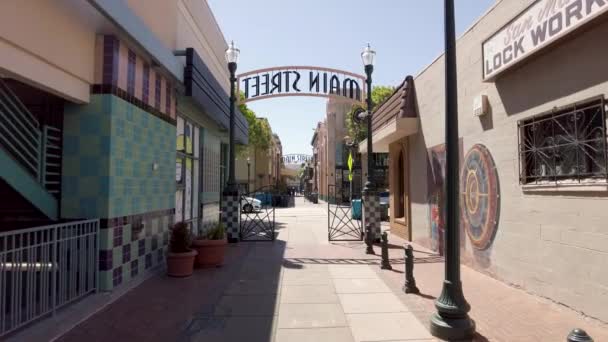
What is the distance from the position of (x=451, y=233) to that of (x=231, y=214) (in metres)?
8.11

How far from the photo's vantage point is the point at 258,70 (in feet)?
51.1

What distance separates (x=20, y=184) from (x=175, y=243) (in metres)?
2.71

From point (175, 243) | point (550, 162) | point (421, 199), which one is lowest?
point (175, 243)

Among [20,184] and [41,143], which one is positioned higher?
[41,143]

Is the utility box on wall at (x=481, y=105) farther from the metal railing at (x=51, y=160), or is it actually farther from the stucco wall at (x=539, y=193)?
the metal railing at (x=51, y=160)

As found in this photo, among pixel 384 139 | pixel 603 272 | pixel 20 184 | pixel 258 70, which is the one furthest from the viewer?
pixel 258 70

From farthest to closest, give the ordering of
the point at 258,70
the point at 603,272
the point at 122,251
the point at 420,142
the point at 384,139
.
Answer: the point at 258,70 → the point at 384,139 → the point at 420,142 → the point at 122,251 → the point at 603,272

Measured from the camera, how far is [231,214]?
11.7 m

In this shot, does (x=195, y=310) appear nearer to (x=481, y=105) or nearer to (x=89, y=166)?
(x=89, y=166)

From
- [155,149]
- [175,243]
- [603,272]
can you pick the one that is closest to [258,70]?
[155,149]

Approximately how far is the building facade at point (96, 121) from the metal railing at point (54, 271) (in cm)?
20

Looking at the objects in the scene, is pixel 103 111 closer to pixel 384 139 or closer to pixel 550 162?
pixel 550 162

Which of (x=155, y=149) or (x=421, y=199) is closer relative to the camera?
(x=155, y=149)

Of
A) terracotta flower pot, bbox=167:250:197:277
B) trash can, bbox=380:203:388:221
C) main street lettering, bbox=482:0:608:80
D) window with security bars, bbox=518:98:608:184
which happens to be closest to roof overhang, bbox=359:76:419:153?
main street lettering, bbox=482:0:608:80
